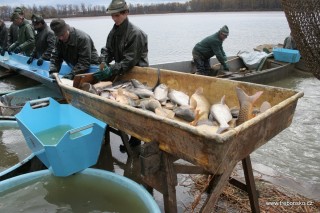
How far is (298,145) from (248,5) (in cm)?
4940

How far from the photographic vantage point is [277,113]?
2525 mm

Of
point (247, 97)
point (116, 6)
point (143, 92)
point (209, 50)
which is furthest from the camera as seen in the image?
point (209, 50)

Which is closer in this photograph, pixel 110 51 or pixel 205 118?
pixel 205 118

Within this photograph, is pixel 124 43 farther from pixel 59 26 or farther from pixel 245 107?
pixel 245 107

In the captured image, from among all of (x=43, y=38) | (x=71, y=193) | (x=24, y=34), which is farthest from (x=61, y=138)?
(x=24, y=34)

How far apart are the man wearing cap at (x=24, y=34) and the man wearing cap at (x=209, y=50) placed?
540 centimetres

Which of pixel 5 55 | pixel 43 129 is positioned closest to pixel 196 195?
pixel 43 129

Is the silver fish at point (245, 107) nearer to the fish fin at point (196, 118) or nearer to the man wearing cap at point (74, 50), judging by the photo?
the fish fin at point (196, 118)

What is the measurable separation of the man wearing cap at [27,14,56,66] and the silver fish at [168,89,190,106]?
6.06 metres

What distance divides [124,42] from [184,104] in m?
1.66

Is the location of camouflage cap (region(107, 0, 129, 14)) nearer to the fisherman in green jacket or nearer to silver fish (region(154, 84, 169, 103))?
the fisherman in green jacket

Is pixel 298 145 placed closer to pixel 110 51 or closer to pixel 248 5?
pixel 110 51

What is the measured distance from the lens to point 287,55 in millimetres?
12023

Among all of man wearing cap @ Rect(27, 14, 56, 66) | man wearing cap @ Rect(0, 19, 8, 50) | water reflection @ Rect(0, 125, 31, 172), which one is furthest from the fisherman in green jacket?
man wearing cap @ Rect(0, 19, 8, 50)
